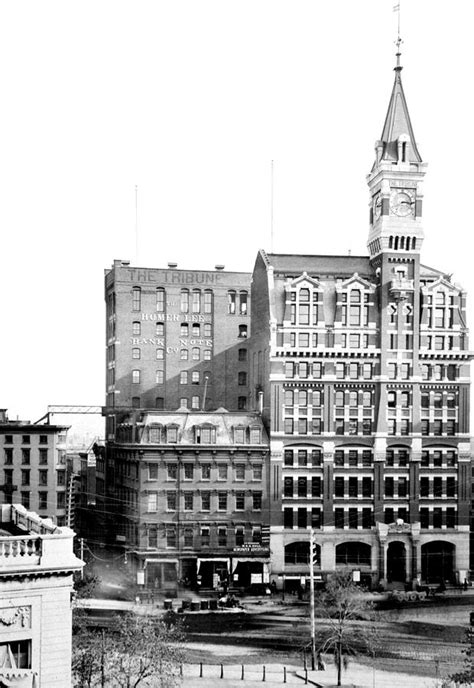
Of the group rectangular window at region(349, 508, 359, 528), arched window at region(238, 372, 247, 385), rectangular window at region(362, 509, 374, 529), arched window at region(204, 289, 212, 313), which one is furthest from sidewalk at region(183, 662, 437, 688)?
arched window at region(204, 289, 212, 313)

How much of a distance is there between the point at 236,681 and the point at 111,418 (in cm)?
5414

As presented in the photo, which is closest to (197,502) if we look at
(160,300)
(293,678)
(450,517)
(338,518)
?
(338,518)

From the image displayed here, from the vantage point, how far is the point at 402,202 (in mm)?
85750

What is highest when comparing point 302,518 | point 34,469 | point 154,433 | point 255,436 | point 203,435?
point 154,433

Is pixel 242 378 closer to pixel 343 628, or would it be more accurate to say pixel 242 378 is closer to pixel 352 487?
pixel 352 487

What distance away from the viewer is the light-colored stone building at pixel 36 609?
91.5 ft

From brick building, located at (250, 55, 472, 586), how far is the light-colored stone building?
5346 centimetres

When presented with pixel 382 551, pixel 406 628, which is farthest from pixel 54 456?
pixel 406 628

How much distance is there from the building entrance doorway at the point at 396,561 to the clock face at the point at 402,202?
31839 millimetres

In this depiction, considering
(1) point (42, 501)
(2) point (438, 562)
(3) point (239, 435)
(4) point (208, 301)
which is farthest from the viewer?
(4) point (208, 301)

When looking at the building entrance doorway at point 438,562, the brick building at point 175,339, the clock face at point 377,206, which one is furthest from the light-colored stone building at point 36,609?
the brick building at point 175,339

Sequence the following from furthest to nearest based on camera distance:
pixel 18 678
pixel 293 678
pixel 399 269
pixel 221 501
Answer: pixel 399 269
pixel 221 501
pixel 293 678
pixel 18 678

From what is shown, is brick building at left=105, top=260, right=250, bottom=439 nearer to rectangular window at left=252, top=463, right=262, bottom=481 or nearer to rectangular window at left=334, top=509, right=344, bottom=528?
rectangular window at left=252, top=463, right=262, bottom=481

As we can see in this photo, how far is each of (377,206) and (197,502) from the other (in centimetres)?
3377
